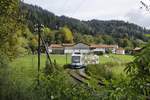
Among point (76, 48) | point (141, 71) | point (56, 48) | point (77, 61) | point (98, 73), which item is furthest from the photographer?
point (56, 48)

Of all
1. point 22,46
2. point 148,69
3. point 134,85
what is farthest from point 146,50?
point 22,46

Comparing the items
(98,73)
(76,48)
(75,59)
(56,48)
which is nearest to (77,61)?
(75,59)

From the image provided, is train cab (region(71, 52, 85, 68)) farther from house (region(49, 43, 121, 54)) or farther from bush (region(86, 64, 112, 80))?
house (region(49, 43, 121, 54))

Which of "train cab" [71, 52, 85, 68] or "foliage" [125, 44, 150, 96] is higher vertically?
"foliage" [125, 44, 150, 96]

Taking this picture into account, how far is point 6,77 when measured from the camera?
8.64 m

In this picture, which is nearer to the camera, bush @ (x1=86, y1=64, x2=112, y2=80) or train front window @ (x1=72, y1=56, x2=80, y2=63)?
bush @ (x1=86, y1=64, x2=112, y2=80)

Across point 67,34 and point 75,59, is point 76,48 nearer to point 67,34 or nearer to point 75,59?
point 67,34

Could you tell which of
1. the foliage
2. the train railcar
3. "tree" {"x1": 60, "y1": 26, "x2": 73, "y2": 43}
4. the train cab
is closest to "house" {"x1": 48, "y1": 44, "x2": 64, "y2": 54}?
"tree" {"x1": 60, "y1": 26, "x2": 73, "y2": 43}

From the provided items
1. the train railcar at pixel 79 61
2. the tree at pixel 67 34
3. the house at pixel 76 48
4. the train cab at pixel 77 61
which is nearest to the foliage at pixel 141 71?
the train railcar at pixel 79 61

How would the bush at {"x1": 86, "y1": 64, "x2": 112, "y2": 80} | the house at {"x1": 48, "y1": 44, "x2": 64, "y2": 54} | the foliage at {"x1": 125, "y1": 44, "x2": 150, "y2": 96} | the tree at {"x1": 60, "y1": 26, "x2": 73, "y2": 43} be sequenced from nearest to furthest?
the foliage at {"x1": 125, "y1": 44, "x2": 150, "y2": 96}, the bush at {"x1": 86, "y1": 64, "x2": 112, "y2": 80}, the house at {"x1": 48, "y1": 44, "x2": 64, "y2": 54}, the tree at {"x1": 60, "y1": 26, "x2": 73, "y2": 43}

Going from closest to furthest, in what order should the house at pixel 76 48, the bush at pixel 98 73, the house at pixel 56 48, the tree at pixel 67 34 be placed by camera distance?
the bush at pixel 98 73 < the house at pixel 76 48 < the house at pixel 56 48 < the tree at pixel 67 34

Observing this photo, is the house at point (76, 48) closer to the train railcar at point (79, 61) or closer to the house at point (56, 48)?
the house at point (56, 48)

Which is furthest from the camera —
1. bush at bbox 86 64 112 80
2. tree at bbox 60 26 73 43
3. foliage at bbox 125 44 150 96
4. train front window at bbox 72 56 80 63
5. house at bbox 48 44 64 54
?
tree at bbox 60 26 73 43

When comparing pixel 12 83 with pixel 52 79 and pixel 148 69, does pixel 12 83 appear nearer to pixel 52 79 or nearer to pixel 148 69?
pixel 52 79
